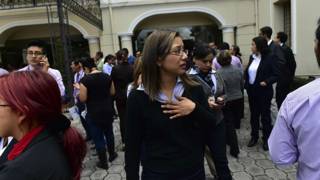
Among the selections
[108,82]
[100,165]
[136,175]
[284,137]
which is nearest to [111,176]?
[100,165]

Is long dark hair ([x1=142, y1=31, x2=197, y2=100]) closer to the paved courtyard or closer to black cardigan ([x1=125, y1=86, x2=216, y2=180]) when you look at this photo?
black cardigan ([x1=125, y1=86, x2=216, y2=180])

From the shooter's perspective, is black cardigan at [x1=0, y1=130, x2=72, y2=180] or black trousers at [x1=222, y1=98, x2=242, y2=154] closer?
black cardigan at [x1=0, y1=130, x2=72, y2=180]

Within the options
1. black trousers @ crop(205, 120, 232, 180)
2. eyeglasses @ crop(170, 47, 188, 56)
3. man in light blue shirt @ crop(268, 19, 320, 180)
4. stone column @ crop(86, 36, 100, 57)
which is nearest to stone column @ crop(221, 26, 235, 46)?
stone column @ crop(86, 36, 100, 57)

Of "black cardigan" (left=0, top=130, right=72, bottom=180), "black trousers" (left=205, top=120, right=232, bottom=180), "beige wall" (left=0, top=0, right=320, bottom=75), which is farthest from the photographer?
"beige wall" (left=0, top=0, right=320, bottom=75)

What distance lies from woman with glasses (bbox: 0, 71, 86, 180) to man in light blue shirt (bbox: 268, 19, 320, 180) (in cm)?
101

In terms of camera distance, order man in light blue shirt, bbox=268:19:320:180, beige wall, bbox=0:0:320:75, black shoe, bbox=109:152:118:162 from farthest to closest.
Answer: beige wall, bbox=0:0:320:75, black shoe, bbox=109:152:118:162, man in light blue shirt, bbox=268:19:320:180

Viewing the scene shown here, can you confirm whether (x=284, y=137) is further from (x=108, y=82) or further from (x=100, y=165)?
(x=100, y=165)

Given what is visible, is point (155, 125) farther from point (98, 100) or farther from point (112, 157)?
A: point (112, 157)

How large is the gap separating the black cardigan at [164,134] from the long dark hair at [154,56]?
0.07 metres

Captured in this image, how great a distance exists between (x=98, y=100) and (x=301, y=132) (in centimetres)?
357

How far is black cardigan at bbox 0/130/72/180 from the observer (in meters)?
1.18

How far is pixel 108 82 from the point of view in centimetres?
472

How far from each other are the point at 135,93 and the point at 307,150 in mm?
1040

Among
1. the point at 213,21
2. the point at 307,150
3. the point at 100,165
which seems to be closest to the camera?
the point at 307,150
